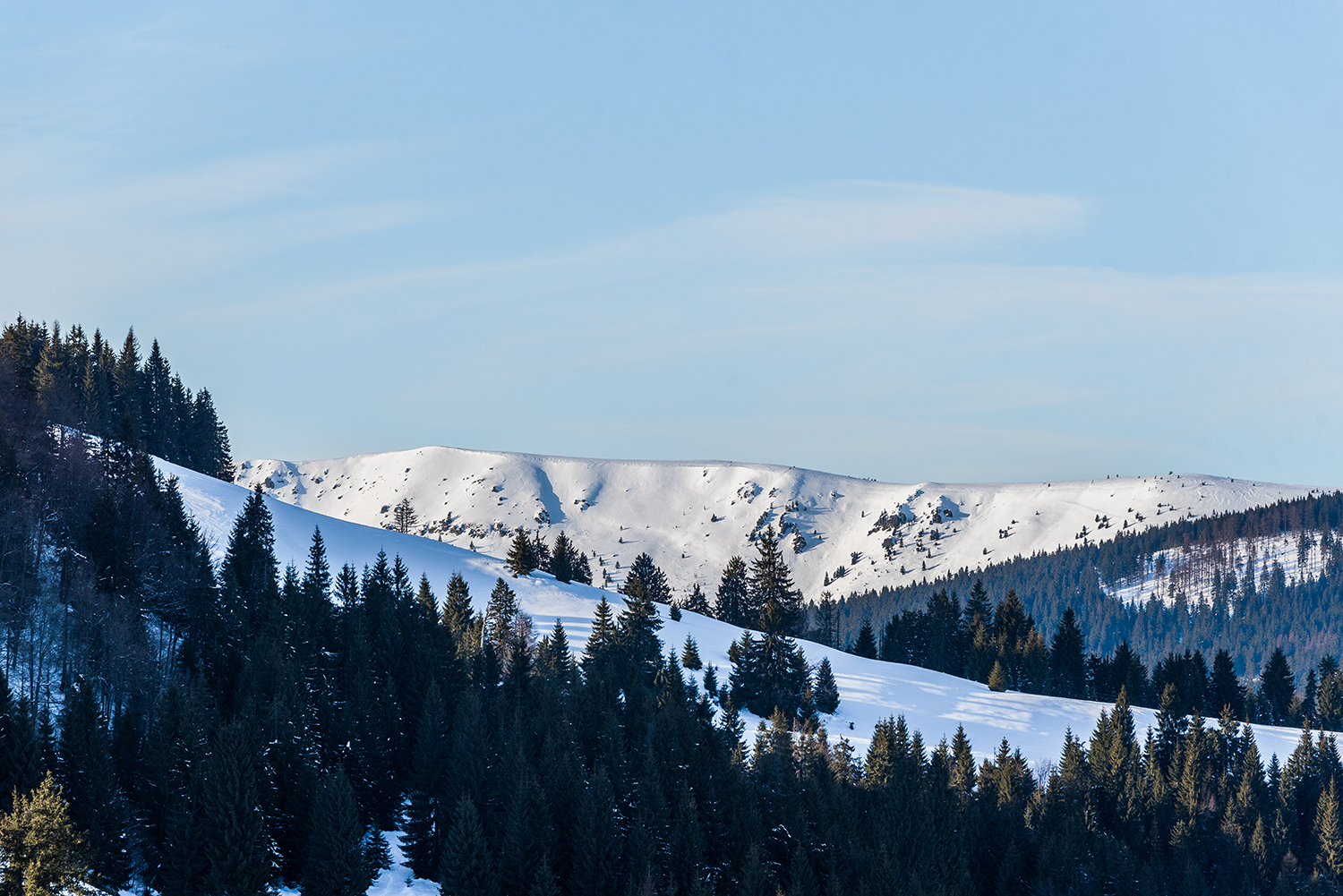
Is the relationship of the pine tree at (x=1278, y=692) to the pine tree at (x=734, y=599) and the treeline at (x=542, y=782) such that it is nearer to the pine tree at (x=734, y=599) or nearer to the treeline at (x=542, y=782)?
the treeline at (x=542, y=782)

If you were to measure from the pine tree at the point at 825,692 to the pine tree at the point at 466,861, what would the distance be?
2349 inches

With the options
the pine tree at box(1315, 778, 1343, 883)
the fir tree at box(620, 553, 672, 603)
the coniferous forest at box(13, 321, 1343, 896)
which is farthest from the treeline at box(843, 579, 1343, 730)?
the pine tree at box(1315, 778, 1343, 883)

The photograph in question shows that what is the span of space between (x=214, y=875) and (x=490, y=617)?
2379 inches

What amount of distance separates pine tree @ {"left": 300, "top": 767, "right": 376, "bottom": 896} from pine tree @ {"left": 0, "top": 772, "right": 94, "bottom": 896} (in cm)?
1228

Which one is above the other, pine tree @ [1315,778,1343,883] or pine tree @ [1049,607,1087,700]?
pine tree @ [1049,607,1087,700]

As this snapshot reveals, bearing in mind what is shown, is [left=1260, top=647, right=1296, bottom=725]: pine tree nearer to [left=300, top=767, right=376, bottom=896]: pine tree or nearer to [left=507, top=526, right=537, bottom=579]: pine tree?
[left=507, top=526, right=537, bottom=579]: pine tree

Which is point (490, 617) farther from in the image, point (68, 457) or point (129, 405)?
point (129, 405)

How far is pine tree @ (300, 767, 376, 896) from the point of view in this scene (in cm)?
5834

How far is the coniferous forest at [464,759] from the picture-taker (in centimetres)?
5925

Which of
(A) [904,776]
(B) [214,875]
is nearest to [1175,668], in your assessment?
(A) [904,776]

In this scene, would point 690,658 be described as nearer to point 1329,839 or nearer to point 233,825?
point 1329,839

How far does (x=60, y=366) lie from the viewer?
455 feet

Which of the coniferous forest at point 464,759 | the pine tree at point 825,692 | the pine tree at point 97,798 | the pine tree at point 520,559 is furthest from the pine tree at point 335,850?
the pine tree at point 520,559

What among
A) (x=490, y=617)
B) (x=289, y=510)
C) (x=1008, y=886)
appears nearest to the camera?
(x=1008, y=886)
